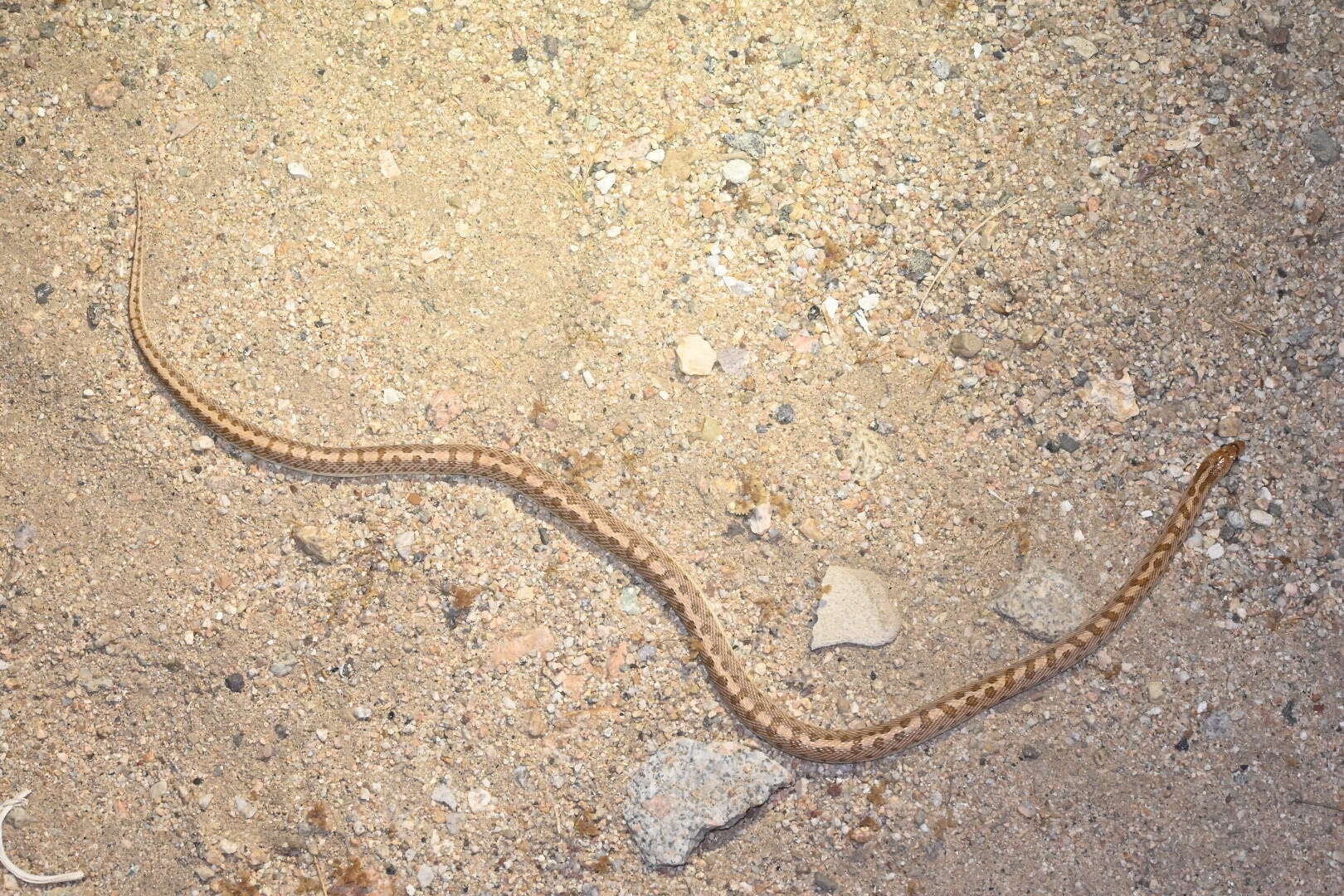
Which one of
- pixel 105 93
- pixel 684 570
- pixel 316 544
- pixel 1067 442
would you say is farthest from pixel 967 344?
pixel 105 93

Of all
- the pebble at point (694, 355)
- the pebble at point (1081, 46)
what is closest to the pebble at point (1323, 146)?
the pebble at point (1081, 46)

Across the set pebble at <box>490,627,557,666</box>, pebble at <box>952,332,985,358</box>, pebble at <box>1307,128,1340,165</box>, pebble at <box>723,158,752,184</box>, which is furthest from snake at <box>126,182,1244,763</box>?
pebble at <box>723,158,752,184</box>

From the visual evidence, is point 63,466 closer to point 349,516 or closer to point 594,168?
point 349,516

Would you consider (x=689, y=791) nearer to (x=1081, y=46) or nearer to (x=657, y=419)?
(x=657, y=419)

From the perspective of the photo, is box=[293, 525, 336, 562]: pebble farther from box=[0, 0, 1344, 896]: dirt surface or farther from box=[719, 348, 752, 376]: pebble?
box=[719, 348, 752, 376]: pebble

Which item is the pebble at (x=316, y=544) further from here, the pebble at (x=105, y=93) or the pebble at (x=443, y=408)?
the pebble at (x=105, y=93)
